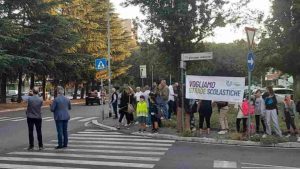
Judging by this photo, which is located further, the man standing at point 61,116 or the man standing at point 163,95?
the man standing at point 163,95

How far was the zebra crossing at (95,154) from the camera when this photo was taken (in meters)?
10.5

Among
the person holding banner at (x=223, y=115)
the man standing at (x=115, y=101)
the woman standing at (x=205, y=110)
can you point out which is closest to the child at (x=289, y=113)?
the person holding banner at (x=223, y=115)

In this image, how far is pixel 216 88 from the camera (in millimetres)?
17078

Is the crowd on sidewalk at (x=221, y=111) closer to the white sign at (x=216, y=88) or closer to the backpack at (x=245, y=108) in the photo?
the backpack at (x=245, y=108)

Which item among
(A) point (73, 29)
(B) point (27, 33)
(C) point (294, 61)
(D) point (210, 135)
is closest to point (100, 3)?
(A) point (73, 29)

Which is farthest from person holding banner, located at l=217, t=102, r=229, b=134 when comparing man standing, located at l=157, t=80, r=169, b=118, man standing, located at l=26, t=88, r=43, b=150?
man standing, located at l=26, t=88, r=43, b=150

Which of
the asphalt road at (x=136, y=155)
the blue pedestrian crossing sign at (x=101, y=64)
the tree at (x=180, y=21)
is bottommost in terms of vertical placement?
the asphalt road at (x=136, y=155)

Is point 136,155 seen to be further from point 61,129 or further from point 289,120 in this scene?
point 289,120

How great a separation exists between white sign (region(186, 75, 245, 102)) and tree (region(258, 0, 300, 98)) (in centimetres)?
2392

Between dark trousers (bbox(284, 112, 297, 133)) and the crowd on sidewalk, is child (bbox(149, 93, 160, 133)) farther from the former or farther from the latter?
dark trousers (bbox(284, 112, 297, 133))

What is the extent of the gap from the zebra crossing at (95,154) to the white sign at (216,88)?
256 cm

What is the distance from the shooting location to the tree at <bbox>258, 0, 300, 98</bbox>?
40.8 meters

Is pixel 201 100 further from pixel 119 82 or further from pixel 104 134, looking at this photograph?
pixel 119 82

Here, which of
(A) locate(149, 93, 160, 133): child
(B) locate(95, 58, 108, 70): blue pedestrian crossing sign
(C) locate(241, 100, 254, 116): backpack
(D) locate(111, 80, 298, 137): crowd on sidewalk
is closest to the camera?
(D) locate(111, 80, 298, 137): crowd on sidewalk
